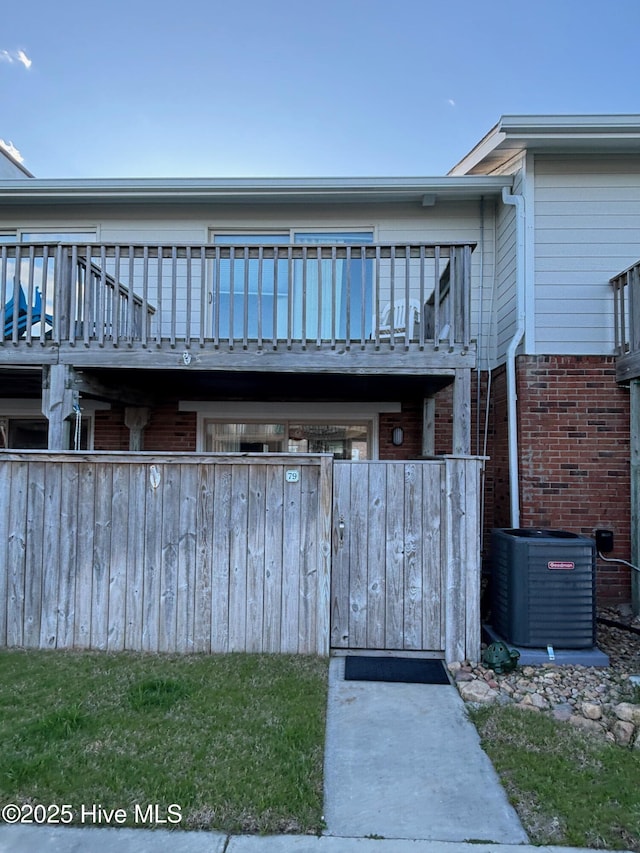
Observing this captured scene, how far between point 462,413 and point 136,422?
4436 mm

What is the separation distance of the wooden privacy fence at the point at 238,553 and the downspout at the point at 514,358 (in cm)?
189

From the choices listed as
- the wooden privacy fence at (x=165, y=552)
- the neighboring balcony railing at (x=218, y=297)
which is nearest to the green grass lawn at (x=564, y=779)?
the wooden privacy fence at (x=165, y=552)

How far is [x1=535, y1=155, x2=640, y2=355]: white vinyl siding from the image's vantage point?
19.9ft

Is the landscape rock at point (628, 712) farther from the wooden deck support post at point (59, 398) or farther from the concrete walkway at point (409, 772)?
the wooden deck support post at point (59, 398)

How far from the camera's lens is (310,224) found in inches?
281

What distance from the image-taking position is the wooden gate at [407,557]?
4230mm

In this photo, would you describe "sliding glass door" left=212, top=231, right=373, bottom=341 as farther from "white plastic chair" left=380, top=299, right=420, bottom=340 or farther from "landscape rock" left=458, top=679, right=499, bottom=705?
"landscape rock" left=458, top=679, right=499, bottom=705

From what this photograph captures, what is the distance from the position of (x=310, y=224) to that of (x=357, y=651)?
5488 millimetres

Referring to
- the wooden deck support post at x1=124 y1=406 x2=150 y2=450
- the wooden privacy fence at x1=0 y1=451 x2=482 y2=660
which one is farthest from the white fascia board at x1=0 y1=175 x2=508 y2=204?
the wooden privacy fence at x1=0 y1=451 x2=482 y2=660

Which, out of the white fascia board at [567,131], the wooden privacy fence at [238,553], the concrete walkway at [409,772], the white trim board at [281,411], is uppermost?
the white fascia board at [567,131]

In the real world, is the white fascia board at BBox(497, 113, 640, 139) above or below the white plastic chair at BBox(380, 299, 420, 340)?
above

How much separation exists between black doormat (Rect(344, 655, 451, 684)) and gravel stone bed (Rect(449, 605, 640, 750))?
142 mm

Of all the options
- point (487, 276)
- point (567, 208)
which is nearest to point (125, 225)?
point (487, 276)

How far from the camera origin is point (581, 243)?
6.11 metres
